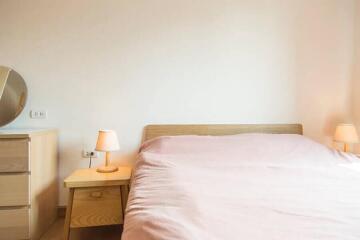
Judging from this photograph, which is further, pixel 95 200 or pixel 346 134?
pixel 346 134

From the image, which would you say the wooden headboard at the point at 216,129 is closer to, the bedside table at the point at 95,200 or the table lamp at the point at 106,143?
the table lamp at the point at 106,143

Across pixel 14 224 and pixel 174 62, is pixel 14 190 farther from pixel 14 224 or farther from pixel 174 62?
pixel 174 62

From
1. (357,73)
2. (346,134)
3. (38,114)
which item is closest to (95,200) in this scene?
(38,114)

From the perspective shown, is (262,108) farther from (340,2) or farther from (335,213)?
(335,213)

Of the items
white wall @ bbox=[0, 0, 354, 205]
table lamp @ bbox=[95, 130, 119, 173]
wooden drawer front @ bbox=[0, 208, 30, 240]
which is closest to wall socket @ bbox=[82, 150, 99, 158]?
white wall @ bbox=[0, 0, 354, 205]

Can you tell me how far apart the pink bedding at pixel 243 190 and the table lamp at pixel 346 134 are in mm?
315

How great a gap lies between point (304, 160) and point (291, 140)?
27 centimetres

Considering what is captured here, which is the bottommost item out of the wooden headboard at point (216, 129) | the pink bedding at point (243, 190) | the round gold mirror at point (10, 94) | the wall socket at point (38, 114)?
the pink bedding at point (243, 190)

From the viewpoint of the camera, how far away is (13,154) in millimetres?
1805

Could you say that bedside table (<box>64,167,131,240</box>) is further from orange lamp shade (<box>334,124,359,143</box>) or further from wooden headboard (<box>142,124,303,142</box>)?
orange lamp shade (<box>334,124,359,143</box>)

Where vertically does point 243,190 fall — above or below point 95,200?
above

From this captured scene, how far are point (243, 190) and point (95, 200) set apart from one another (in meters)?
1.11

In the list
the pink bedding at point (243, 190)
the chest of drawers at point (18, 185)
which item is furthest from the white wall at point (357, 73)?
the chest of drawers at point (18, 185)

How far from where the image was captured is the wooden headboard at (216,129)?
7.80ft
